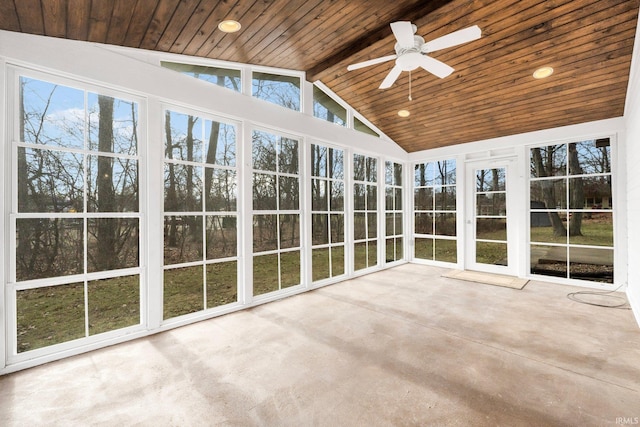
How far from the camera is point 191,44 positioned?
3.08 meters

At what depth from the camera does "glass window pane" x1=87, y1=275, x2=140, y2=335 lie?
2764 millimetres

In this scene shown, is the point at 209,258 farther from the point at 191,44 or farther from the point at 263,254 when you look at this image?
the point at 191,44

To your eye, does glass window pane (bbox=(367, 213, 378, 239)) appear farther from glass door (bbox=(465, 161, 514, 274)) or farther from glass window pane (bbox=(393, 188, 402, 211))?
glass door (bbox=(465, 161, 514, 274))

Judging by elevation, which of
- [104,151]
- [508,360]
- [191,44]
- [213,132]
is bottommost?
[508,360]

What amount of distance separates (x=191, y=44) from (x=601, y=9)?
12.7 feet

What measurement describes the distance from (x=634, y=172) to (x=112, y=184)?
5.64 metres

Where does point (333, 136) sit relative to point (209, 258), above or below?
above

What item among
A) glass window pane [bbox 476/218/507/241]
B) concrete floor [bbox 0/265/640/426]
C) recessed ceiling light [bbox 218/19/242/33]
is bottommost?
concrete floor [bbox 0/265/640/426]

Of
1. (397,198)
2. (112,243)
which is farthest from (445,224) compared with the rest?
(112,243)

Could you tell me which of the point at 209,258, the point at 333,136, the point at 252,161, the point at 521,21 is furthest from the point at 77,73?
the point at 521,21

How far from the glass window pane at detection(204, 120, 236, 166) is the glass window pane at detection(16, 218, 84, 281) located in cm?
145

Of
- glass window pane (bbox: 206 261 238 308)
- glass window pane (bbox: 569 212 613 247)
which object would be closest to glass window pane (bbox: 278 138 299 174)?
glass window pane (bbox: 206 261 238 308)

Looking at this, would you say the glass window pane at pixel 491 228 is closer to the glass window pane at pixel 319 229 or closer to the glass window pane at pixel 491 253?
the glass window pane at pixel 491 253

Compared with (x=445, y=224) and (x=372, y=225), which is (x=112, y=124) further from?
(x=445, y=224)
